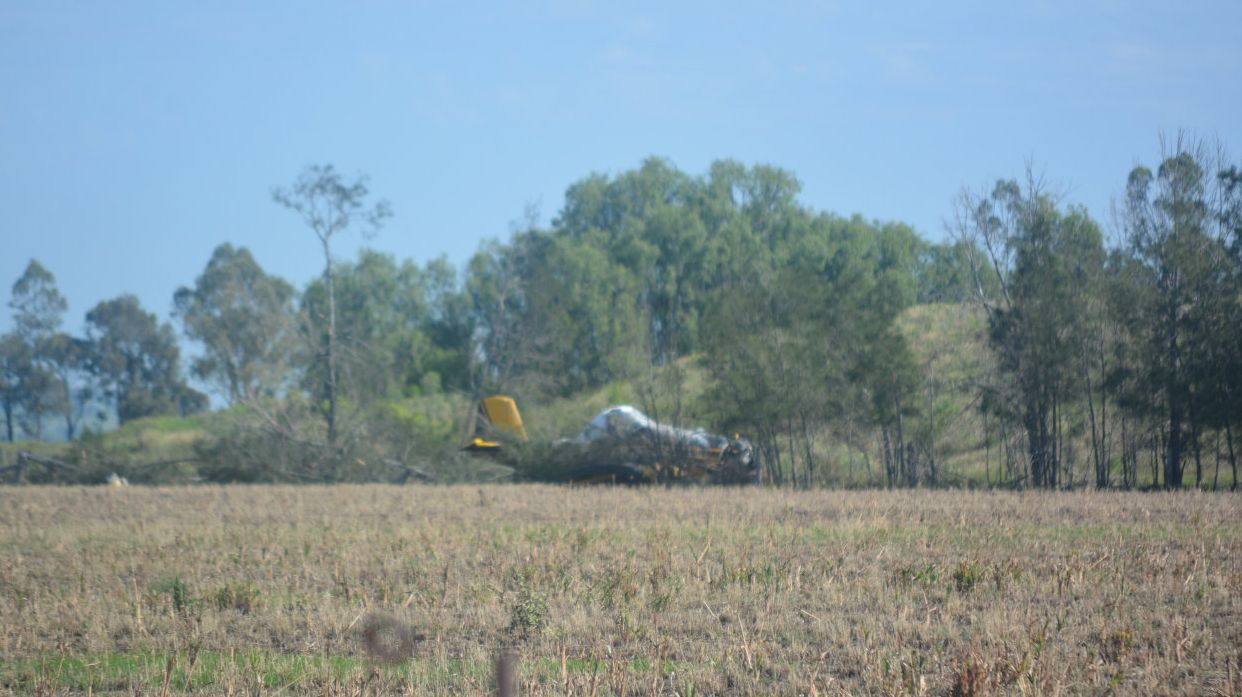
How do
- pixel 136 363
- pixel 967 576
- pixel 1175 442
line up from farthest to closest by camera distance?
pixel 136 363 < pixel 1175 442 < pixel 967 576

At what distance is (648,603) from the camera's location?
33.0 feet

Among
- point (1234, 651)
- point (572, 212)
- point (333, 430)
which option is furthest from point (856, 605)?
point (572, 212)

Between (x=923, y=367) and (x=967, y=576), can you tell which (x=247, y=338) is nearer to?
(x=923, y=367)

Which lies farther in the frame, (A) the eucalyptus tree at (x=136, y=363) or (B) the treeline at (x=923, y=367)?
(A) the eucalyptus tree at (x=136, y=363)

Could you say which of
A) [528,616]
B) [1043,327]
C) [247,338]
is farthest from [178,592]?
[247,338]

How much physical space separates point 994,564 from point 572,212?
57.8m

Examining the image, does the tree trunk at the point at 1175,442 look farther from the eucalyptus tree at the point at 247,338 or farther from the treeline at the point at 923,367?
the eucalyptus tree at the point at 247,338

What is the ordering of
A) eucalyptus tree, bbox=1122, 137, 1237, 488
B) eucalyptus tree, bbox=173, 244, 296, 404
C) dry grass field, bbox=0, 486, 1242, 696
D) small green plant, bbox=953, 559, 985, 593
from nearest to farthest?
dry grass field, bbox=0, 486, 1242, 696, small green plant, bbox=953, 559, 985, 593, eucalyptus tree, bbox=1122, 137, 1237, 488, eucalyptus tree, bbox=173, 244, 296, 404

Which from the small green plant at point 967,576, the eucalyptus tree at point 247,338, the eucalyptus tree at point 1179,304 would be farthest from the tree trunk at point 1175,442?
the eucalyptus tree at point 247,338

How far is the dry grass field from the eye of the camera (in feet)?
24.4

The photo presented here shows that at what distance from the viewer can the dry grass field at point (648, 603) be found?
24.4 ft

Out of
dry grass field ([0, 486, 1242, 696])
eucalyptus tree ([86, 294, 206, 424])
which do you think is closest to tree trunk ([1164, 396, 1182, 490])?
dry grass field ([0, 486, 1242, 696])

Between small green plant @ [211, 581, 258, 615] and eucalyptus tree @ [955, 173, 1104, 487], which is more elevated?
eucalyptus tree @ [955, 173, 1104, 487]

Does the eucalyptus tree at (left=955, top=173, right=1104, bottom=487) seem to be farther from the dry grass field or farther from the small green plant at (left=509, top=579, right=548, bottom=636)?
the small green plant at (left=509, top=579, right=548, bottom=636)
